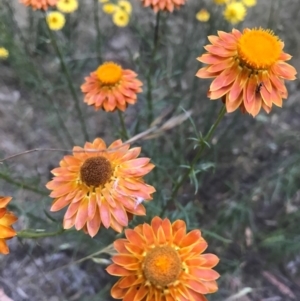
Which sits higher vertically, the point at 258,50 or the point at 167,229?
the point at 258,50

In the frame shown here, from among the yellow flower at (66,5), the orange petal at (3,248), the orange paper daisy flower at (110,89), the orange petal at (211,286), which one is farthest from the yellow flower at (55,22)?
the orange petal at (211,286)

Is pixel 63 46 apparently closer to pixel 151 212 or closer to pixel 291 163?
pixel 151 212

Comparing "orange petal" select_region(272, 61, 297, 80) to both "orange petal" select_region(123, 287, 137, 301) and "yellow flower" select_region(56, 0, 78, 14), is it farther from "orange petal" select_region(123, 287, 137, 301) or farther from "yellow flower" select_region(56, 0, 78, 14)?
"yellow flower" select_region(56, 0, 78, 14)

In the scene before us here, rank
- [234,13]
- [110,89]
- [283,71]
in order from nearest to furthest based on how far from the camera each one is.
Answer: [283,71] < [110,89] < [234,13]

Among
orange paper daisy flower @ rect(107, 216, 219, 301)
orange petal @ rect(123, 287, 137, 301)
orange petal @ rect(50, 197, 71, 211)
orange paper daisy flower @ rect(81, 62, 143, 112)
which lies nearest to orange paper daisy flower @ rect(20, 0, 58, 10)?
orange paper daisy flower @ rect(81, 62, 143, 112)

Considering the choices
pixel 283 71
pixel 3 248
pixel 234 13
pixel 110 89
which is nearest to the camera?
pixel 3 248

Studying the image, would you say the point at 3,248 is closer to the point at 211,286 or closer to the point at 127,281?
the point at 127,281

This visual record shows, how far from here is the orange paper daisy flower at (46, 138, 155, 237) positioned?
97 cm

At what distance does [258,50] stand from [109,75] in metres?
0.50

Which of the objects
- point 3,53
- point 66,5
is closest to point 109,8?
point 66,5

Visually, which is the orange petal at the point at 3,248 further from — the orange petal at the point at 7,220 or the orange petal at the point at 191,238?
the orange petal at the point at 191,238

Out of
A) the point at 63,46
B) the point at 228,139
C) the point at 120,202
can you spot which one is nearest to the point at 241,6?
the point at 228,139

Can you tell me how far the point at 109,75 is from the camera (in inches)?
53.0

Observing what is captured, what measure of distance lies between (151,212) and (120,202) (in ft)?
1.44
